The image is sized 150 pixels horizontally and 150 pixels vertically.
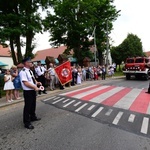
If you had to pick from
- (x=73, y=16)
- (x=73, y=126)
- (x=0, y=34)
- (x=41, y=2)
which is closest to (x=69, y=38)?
(x=73, y=16)

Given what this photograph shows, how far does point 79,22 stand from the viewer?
30.9 m

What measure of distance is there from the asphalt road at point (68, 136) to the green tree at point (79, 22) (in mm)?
25608

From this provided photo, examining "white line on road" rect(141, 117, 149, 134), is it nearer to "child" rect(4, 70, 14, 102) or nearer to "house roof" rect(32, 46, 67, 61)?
"child" rect(4, 70, 14, 102)

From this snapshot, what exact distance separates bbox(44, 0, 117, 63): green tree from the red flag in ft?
57.0

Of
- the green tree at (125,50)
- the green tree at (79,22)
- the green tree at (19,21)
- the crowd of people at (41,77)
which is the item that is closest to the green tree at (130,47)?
A: the green tree at (125,50)

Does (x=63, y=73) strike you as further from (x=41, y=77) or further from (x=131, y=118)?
(x=131, y=118)

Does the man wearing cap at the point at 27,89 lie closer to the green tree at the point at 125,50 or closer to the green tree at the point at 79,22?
the green tree at the point at 79,22

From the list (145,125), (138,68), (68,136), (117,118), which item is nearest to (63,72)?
(117,118)

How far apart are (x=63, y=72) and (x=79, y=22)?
62.7 ft

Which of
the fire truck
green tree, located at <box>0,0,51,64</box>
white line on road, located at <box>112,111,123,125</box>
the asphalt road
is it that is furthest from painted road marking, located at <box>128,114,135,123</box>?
the fire truck

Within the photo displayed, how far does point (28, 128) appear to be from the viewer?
539 cm

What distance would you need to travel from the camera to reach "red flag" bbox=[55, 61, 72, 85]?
13.4 metres

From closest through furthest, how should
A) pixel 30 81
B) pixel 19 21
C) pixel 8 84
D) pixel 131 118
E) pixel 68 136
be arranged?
pixel 68 136
pixel 30 81
pixel 131 118
pixel 8 84
pixel 19 21

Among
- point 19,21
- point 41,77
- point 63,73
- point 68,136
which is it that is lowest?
point 68,136
